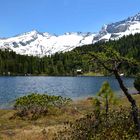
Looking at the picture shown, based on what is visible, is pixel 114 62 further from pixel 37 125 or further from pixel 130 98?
pixel 37 125

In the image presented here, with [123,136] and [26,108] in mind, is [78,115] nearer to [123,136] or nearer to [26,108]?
[26,108]

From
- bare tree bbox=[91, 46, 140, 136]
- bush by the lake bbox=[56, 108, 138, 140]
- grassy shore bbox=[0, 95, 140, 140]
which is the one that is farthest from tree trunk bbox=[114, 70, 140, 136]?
grassy shore bbox=[0, 95, 140, 140]

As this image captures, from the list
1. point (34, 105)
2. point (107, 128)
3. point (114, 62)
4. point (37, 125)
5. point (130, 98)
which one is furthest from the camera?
point (34, 105)

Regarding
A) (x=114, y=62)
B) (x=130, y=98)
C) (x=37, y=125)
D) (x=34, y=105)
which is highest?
(x=114, y=62)

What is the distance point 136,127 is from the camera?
900 inches

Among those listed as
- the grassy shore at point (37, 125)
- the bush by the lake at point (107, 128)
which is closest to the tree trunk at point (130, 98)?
the bush by the lake at point (107, 128)

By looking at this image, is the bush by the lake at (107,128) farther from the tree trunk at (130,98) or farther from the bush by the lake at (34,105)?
the bush by the lake at (34,105)

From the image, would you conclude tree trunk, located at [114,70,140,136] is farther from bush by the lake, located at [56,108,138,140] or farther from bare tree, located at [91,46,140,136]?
bush by the lake, located at [56,108,138,140]

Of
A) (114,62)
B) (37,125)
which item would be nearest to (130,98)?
(114,62)

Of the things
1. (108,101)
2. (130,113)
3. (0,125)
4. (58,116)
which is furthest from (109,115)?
(58,116)

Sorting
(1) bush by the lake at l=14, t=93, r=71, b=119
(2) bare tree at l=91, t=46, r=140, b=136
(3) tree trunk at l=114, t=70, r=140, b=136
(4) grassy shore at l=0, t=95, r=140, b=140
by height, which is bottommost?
(4) grassy shore at l=0, t=95, r=140, b=140

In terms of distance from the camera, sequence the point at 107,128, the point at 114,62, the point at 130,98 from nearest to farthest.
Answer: the point at 130,98
the point at 114,62
the point at 107,128

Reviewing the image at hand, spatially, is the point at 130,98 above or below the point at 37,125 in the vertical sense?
above

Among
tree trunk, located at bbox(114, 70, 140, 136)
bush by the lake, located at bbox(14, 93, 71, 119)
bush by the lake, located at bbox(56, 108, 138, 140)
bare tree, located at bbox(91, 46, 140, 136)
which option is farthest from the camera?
bush by the lake, located at bbox(14, 93, 71, 119)
